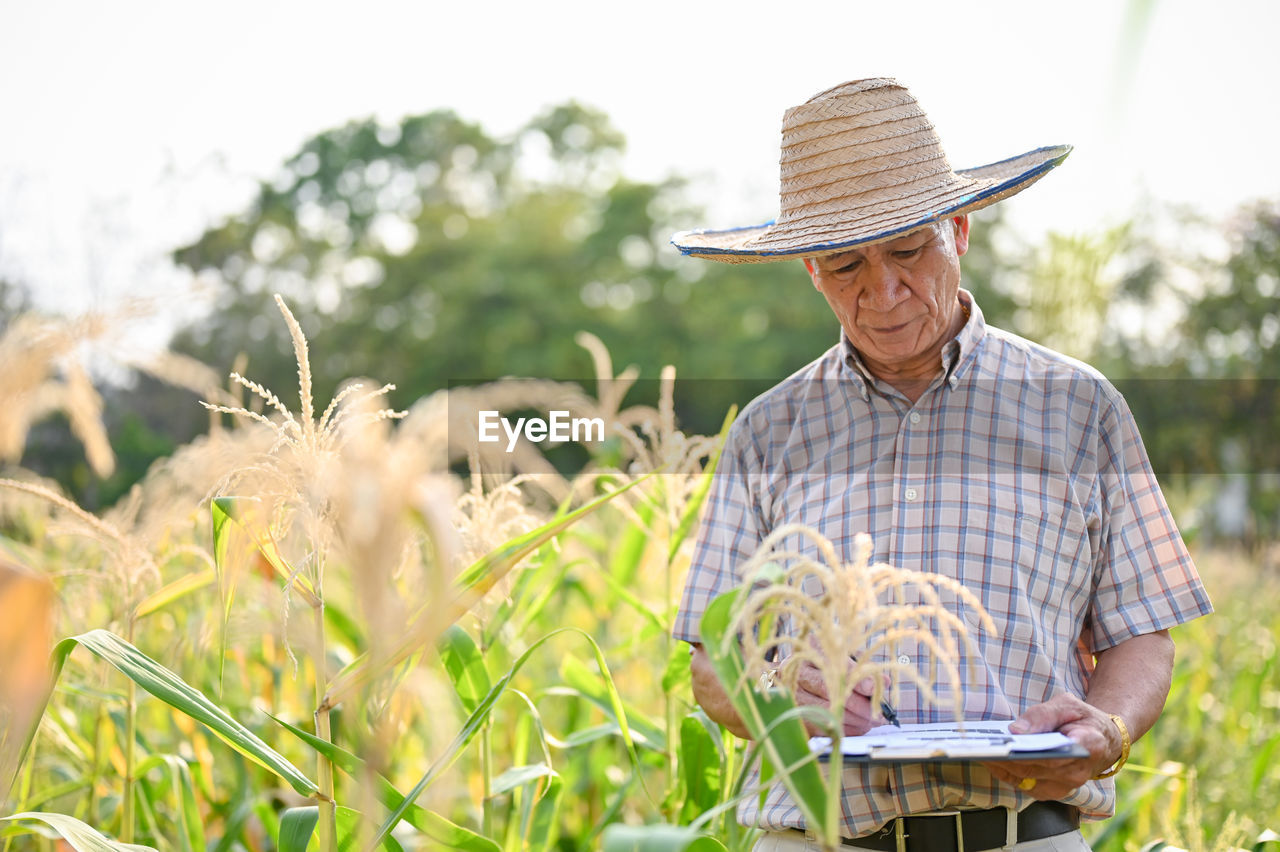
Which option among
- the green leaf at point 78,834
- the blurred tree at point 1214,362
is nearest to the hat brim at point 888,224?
the green leaf at point 78,834

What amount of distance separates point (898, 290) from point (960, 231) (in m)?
0.23

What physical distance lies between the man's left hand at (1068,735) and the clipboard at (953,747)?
0.10 metres

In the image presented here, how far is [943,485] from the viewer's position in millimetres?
1938

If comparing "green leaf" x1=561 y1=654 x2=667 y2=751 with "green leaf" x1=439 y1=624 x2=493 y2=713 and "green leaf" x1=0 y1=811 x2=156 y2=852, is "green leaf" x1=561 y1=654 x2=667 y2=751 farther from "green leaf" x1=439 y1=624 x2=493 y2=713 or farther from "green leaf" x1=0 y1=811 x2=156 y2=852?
"green leaf" x1=0 y1=811 x2=156 y2=852

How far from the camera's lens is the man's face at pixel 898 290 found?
75.7 inches

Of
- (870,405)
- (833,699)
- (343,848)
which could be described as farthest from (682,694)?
(833,699)

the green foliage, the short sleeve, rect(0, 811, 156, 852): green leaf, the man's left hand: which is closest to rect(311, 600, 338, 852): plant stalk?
rect(0, 811, 156, 852): green leaf

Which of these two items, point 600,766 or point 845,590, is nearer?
point 845,590

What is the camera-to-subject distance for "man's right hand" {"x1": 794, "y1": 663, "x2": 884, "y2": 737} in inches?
62.9

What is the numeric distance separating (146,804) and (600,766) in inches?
48.7

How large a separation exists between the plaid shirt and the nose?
157mm

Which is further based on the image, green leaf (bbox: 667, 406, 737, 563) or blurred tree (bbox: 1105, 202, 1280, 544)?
blurred tree (bbox: 1105, 202, 1280, 544)

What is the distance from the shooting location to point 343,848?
1642 millimetres

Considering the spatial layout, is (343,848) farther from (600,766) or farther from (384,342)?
(384,342)
